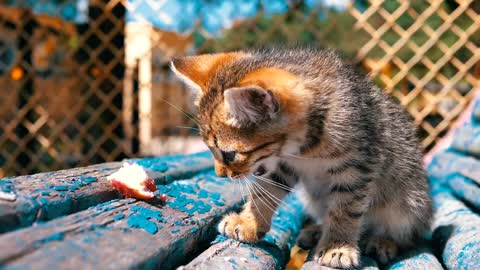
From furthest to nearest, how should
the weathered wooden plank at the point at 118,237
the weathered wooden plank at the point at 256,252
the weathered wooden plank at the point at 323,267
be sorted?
the weathered wooden plank at the point at 323,267 < the weathered wooden plank at the point at 256,252 < the weathered wooden plank at the point at 118,237

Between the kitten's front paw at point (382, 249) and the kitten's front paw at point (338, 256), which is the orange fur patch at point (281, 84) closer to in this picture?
the kitten's front paw at point (338, 256)

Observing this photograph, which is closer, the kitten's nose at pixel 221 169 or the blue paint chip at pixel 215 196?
the kitten's nose at pixel 221 169

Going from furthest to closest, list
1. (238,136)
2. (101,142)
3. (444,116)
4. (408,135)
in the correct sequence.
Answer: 1. (101,142)
2. (444,116)
3. (408,135)
4. (238,136)

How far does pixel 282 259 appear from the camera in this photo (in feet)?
3.55

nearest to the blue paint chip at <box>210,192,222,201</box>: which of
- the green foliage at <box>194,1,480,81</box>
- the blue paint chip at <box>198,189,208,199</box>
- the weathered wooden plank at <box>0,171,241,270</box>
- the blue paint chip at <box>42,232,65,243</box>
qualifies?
the blue paint chip at <box>198,189,208,199</box>

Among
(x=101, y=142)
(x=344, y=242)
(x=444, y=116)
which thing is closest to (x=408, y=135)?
(x=344, y=242)

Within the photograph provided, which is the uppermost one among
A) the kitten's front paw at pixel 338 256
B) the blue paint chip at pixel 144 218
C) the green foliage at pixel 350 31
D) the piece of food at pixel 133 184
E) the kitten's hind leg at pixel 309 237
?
the green foliage at pixel 350 31

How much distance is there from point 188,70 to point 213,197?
335 mm

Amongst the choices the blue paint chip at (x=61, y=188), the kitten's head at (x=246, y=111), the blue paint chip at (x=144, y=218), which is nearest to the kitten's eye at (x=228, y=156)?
the kitten's head at (x=246, y=111)

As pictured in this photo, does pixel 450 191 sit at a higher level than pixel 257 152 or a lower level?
lower

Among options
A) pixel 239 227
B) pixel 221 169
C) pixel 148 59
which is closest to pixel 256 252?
pixel 239 227

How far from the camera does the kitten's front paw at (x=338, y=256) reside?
1.03 m

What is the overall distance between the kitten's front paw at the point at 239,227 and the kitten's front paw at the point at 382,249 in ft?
1.01

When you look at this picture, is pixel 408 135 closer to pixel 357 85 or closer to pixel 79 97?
pixel 357 85
